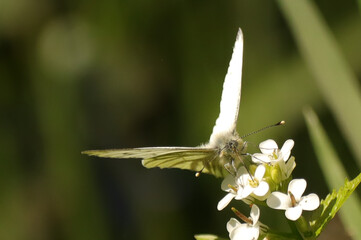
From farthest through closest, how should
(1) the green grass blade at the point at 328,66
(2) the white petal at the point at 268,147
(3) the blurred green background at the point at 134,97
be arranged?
(3) the blurred green background at the point at 134,97 < (1) the green grass blade at the point at 328,66 < (2) the white petal at the point at 268,147

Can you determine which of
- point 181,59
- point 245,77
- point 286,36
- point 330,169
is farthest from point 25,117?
point 330,169

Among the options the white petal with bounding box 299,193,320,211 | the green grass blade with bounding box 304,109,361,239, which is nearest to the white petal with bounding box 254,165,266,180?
the white petal with bounding box 299,193,320,211

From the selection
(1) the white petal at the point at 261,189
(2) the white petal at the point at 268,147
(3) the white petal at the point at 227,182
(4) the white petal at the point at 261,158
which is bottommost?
(1) the white petal at the point at 261,189

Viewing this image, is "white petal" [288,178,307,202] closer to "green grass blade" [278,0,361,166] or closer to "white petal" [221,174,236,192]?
"white petal" [221,174,236,192]

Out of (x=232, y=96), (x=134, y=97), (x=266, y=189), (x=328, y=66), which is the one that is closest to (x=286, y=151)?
(x=266, y=189)

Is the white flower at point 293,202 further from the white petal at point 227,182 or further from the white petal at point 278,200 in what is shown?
the white petal at point 227,182

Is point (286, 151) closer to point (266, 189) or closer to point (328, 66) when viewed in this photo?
point (266, 189)

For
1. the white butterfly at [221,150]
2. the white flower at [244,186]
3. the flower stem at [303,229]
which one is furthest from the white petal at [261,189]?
the white butterfly at [221,150]
